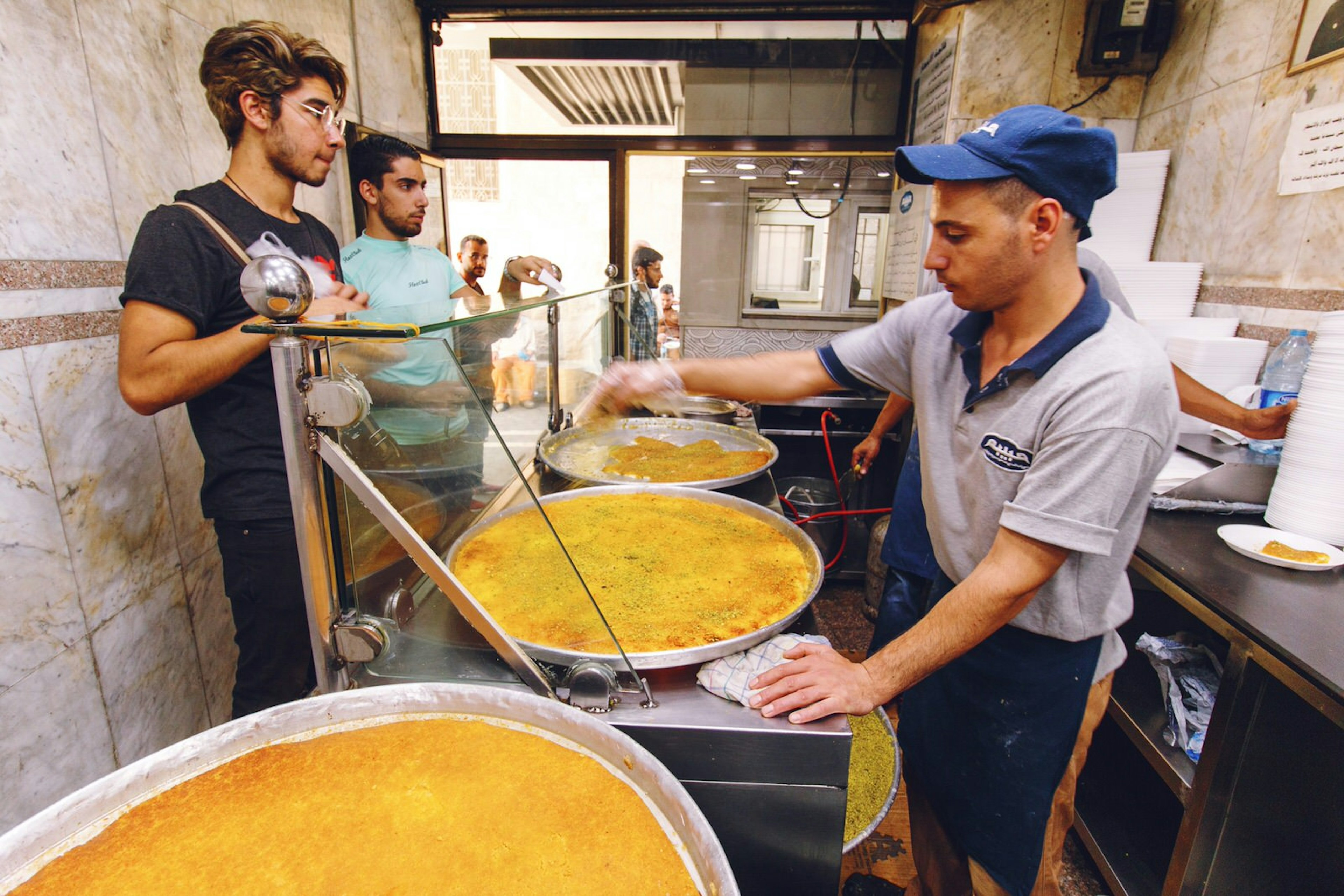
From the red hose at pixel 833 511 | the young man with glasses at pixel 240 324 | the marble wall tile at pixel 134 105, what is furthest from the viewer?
the red hose at pixel 833 511

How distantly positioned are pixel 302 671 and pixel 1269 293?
3.20 m

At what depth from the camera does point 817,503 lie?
350 centimetres

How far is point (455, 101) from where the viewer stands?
3.91 meters

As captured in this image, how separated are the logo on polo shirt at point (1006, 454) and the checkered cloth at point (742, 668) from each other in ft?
1.43

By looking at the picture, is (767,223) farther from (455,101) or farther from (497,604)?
(497,604)

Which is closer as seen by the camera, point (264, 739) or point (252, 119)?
point (264, 739)

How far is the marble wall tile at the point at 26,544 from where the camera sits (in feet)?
4.72

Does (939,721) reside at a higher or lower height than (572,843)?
lower

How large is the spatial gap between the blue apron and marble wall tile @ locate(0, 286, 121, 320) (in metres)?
2.08

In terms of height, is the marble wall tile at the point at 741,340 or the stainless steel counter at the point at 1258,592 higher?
the marble wall tile at the point at 741,340

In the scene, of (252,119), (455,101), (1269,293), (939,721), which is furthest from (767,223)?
(939,721)

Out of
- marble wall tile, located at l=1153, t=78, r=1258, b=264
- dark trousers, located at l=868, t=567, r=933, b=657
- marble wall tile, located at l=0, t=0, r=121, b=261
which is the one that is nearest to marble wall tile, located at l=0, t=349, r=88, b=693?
marble wall tile, located at l=0, t=0, r=121, b=261

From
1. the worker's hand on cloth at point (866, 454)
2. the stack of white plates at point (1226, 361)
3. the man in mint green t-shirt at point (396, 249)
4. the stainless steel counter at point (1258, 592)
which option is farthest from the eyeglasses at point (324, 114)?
the stack of white plates at point (1226, 361)

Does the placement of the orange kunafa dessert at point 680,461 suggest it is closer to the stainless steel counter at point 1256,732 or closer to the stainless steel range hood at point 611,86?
the stainless steel counter at point 1256,732
